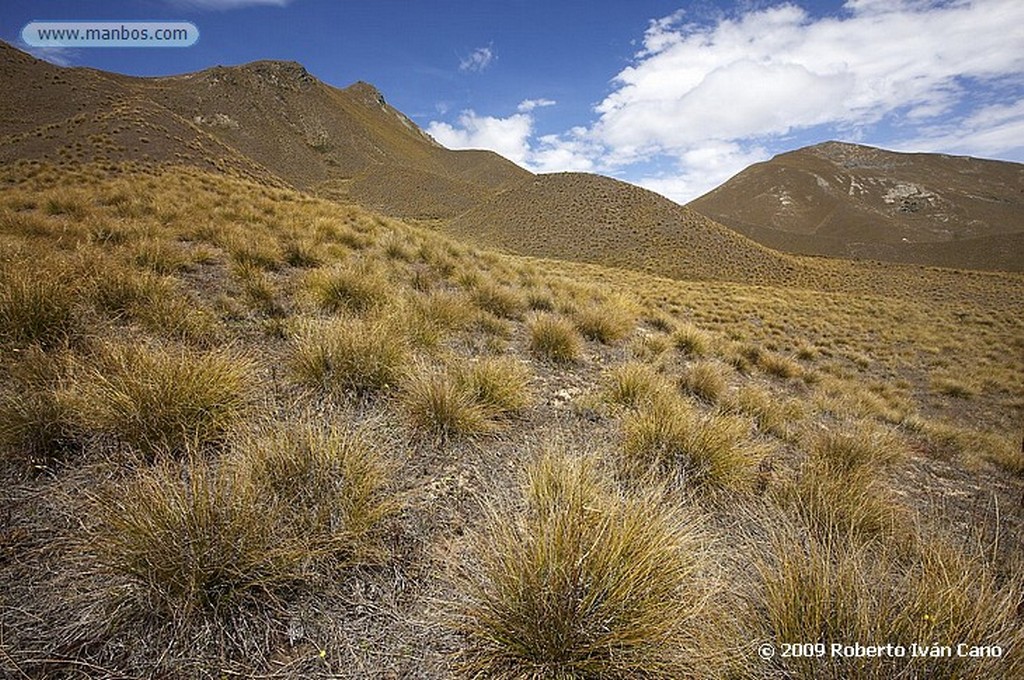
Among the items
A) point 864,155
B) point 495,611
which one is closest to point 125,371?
point 495,611

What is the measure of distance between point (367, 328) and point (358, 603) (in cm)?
254

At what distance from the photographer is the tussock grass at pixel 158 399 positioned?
216 cm

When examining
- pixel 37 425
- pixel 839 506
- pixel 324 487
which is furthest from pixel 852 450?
pixel 37 425

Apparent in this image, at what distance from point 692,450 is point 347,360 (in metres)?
2.66

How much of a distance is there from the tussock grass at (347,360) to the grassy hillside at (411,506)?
0.03 metres

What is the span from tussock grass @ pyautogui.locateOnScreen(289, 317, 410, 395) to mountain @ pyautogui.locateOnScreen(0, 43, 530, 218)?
29.5 metres

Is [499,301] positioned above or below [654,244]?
below

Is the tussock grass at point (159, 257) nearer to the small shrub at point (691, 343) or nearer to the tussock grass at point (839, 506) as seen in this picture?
the tussock grass at point (839, 506)

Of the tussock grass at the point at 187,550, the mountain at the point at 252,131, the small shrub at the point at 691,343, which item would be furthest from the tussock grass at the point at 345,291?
the mountain at the point at 252,131

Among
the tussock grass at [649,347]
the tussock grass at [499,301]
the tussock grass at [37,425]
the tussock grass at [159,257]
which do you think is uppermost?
the tussock grass at [159,257]

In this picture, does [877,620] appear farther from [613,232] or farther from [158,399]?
[613,232]

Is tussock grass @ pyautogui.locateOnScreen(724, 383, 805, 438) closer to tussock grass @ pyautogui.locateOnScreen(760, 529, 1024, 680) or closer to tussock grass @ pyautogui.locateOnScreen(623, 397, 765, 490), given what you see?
tussock grass @ pyautogui.locateOnScreen(623, 397, 765, 490)

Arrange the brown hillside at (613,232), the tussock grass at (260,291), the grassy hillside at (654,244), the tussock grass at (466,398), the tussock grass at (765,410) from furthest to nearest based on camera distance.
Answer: the brown hillside at (613,232)
the grassy hillside at (654,244)
the tussock grass at (260,291)
the tussock grass at (765,410)
the tussock grass at (466,398)

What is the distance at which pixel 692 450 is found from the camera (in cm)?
286
